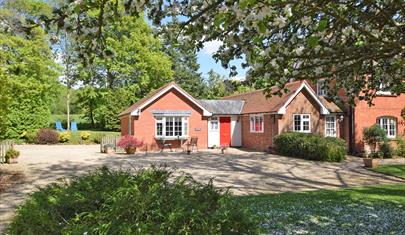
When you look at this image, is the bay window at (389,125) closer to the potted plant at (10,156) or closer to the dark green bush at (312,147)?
the dark green bush at (312,147)

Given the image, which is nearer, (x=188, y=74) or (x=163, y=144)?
(x=163, y=144)

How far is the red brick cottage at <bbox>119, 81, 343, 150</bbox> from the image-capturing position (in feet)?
91.2

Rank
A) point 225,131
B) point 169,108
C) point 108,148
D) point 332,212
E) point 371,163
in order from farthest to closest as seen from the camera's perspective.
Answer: point 225,131 < point 169,108 < point 108,148 < point 371,163 < point 332,212

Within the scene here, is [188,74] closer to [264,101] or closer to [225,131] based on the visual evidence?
[225,131]

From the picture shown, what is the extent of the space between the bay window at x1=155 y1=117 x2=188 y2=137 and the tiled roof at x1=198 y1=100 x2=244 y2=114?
2.84 m

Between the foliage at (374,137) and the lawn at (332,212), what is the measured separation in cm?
1457

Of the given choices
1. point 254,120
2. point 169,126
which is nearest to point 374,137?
point 254,120

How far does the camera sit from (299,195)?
11258 millimetres

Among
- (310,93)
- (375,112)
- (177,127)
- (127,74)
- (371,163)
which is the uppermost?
(127,74)

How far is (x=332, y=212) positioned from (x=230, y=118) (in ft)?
78.6

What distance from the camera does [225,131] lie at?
32688mm

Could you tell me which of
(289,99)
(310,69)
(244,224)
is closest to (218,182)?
(310,69)

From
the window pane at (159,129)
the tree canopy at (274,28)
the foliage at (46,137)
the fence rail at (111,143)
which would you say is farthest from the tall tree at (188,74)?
the tree canopy at (274,28)

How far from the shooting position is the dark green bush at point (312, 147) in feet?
72.6
